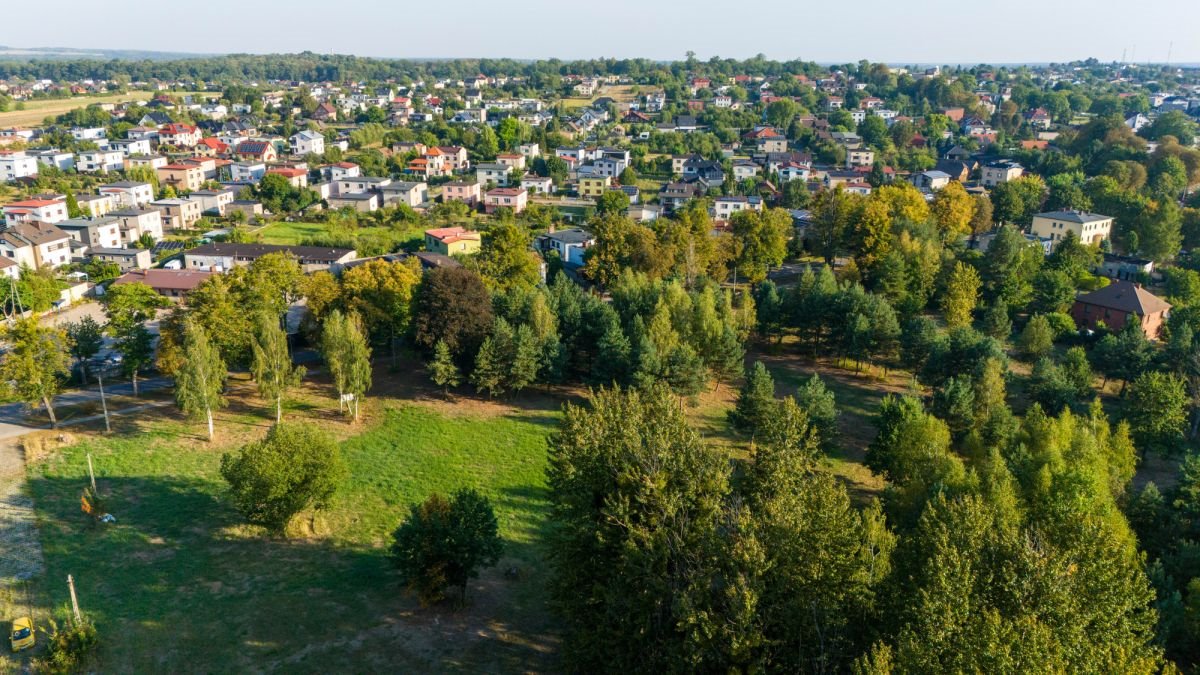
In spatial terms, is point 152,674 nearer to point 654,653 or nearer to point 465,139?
point 654,653

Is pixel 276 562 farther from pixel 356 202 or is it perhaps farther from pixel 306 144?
pixel 306 144

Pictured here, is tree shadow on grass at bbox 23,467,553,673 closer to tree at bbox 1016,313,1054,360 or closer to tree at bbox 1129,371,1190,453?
A: tree at bbox 1129,371,1190,453

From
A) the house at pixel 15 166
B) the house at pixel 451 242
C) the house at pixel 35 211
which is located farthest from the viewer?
the house at pixel 15 166

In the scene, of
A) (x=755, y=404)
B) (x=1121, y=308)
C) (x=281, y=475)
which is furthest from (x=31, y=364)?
(x=1121, y=308)

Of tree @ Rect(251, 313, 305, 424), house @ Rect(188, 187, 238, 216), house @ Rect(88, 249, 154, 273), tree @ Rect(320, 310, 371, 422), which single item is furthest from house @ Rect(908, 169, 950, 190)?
house @ Rect(88, 249, 154, 273)

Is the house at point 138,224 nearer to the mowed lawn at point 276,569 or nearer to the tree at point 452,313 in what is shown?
the mowed lawn at point 276,569

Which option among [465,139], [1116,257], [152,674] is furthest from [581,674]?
[465,139]

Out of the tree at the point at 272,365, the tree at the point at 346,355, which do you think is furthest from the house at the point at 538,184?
the tree at the point at 272,365

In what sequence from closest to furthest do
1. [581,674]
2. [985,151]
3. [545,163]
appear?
[581,674], [545,163], [985,151]
